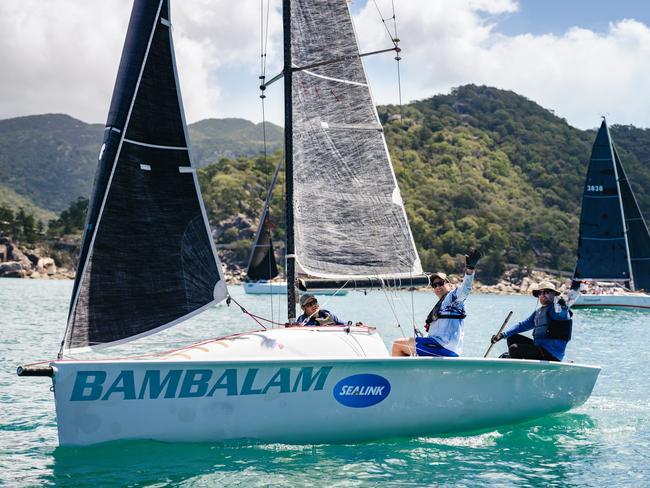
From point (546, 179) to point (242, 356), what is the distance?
127 metres

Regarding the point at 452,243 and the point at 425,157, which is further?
the point at 425,157

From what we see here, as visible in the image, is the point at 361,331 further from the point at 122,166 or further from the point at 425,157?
the point at 425,157

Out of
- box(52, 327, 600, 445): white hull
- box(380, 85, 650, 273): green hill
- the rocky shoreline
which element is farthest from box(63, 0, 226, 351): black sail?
box(380, 85, 650, 273): green hill

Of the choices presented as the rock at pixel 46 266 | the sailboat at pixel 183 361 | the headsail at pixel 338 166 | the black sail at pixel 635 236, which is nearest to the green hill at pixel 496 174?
the rock at pixel 46 266

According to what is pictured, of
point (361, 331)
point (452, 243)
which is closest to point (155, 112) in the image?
point (361, 331)

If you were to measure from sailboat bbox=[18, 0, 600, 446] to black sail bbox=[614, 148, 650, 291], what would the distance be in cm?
A: 3647

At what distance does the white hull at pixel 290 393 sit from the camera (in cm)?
770

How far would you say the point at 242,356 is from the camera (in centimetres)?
820

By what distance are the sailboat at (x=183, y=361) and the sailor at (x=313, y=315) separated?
36 centimetres

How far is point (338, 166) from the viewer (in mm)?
11828

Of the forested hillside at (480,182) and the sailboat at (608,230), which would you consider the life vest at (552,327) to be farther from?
the forested hillside at (480,182)

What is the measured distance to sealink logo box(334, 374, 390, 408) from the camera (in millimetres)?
8328

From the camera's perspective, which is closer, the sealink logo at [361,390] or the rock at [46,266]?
the sealink logo at [361,390]

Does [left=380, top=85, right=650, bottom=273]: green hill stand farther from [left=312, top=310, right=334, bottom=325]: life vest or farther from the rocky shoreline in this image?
[left=312, top=310, right=334, bottom=325]: life vest
